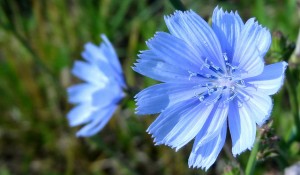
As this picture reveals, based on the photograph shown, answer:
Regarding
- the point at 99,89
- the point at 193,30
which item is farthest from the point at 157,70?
the point at 99,89

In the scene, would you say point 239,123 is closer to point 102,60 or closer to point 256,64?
point 256,64

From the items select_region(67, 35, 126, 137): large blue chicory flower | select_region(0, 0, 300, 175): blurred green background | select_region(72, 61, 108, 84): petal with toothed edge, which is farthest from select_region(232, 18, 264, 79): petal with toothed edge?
select_region(0, 0, 300, 175): blurred green background

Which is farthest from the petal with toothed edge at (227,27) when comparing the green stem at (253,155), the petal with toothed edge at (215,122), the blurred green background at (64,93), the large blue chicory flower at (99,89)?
the blurred green background at (64,93)

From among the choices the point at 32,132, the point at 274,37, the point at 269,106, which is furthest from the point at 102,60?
the point at 32,132

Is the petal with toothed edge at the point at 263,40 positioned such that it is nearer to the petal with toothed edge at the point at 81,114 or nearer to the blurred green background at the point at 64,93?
the petal with toothed edge at the point at 81,114

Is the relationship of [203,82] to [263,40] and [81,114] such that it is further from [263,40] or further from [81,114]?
[81,114]

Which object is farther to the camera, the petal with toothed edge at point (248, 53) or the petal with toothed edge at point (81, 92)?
the petal with toothed edge at point (81, 92)

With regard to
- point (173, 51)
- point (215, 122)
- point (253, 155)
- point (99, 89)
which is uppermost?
point (99, 89)

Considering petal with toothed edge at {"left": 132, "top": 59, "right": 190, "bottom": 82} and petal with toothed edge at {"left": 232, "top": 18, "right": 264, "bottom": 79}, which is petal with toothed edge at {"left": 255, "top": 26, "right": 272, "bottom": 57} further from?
petal with toothed edge at {"left": 132, "top": 59, "right": 190, "bottom": 82}
